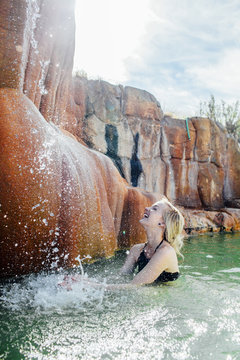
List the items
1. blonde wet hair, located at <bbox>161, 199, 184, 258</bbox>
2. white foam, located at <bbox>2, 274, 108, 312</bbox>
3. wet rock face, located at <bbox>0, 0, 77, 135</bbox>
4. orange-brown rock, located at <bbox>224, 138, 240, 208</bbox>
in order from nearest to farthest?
white foam, located at <bbox>2, 274, 108, 312</bbox>
blonde wet hair, located at <bbox>161, 199, 184, 258</bbox>
wet rock face, located at <bbox>0, 0, 77, 135</bbox>
orange-brown rock, located at <bbox>224, 138, 240, 208</bbox>

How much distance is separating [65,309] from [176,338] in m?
0.90

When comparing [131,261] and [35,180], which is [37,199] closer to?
[35,180]

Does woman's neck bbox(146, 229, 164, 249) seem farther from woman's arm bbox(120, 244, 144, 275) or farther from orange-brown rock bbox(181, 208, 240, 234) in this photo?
orange-brown rock bbox(181, 208, 240, 234)

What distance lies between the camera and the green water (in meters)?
1.86

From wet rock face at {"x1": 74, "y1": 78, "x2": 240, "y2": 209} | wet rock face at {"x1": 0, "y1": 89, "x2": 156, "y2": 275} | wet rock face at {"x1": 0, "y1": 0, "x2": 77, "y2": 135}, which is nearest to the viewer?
wet rock face at {"x1": 0, "y1": 89, "x2": 156, "y2": 275}

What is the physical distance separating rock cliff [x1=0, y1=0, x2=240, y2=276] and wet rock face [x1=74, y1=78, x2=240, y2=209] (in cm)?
4

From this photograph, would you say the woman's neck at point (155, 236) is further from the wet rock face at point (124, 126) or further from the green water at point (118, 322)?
the wet rock face at point (124, 126)

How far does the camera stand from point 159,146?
12.4 meters

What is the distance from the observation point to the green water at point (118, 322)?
1.86 metres

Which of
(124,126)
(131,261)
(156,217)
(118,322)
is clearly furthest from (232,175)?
(118,322)

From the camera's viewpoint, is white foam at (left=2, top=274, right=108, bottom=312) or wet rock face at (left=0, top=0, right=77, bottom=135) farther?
wet rock face at (left=0, top=0, right=77, bottom=135)

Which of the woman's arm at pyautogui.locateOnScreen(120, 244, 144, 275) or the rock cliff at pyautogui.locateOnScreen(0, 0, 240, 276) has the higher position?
the rock cliff at pyautogui.locateOnScreen(0, 0, 240, 276)

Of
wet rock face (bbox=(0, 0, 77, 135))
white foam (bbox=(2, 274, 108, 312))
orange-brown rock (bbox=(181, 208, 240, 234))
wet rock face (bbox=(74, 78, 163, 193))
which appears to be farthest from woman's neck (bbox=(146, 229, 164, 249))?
orange-brown rock (bbox=(181, 208, 240, 234))

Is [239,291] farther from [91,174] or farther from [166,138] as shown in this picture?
[166,138]
